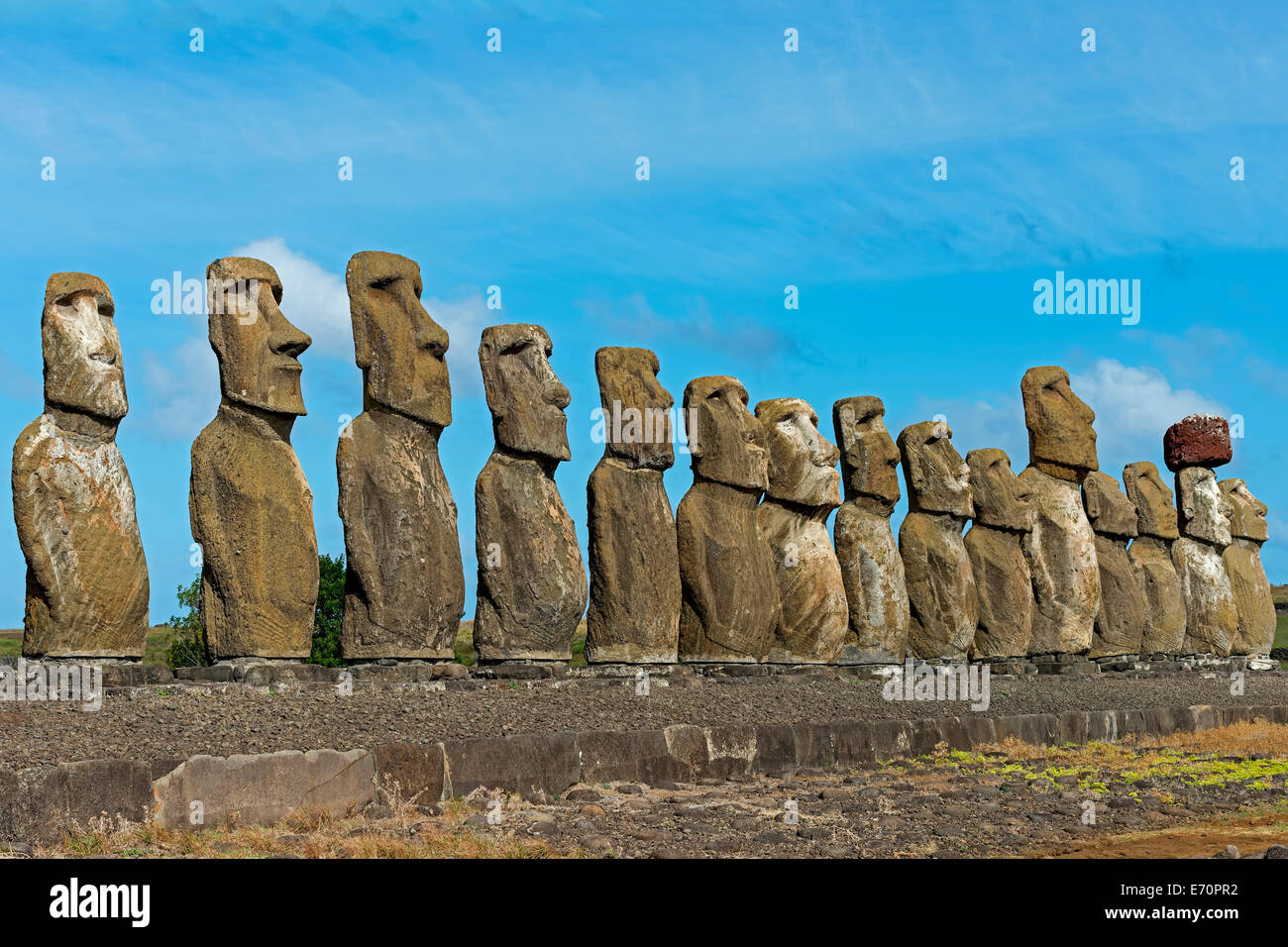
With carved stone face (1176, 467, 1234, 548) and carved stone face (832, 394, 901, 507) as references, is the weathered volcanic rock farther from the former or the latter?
carved stone face (832, 394, 901, 507)

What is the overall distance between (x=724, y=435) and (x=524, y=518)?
8.86ft

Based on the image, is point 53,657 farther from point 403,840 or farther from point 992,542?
point 992,542

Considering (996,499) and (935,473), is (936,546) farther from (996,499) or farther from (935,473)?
(996,499)

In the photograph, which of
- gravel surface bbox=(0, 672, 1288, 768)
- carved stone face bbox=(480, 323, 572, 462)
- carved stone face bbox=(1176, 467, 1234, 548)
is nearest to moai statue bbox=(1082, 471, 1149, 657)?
carved stone face bbox=(1176, 467, 1234, 548)

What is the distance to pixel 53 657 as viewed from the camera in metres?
10.2

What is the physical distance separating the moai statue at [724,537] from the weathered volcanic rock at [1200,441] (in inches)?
422

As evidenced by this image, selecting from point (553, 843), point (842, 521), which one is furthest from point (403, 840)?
point (842, 521)

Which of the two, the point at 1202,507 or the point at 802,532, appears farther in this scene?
the point at 1202,507

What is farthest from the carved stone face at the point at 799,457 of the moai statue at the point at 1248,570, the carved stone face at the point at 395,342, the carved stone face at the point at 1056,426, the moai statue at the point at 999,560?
the moai statue at the point at 1248,570

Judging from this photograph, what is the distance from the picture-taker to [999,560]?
717 inches

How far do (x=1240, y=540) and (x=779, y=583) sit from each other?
465 inches

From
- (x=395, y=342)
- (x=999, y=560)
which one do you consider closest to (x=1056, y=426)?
(x=999, y=560)

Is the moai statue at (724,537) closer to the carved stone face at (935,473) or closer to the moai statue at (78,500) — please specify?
the carved stone face at (935,473)

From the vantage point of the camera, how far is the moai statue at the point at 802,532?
14766mm
